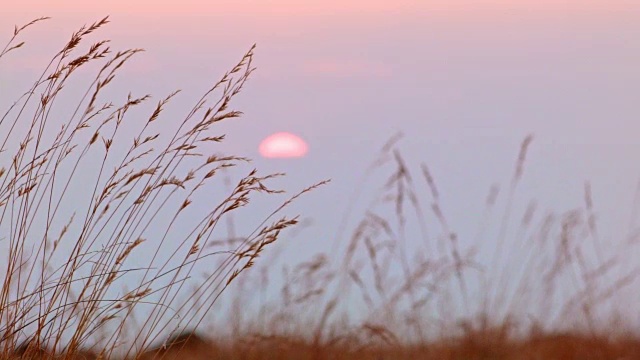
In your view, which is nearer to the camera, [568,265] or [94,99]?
[94,99]

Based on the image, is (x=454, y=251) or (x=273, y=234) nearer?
(x=273, y=234)

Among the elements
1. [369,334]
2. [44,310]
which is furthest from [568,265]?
[44,310]

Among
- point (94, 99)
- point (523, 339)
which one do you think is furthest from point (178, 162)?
point (523, 339)

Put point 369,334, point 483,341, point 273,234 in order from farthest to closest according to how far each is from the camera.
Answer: point 483,341 → point 369,334 → point 273,234

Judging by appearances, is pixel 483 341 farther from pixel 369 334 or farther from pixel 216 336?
pixel 216 336

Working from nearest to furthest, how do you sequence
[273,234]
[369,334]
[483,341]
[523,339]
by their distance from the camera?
[273,234]
[369,334]
[483,341]
[523,339]

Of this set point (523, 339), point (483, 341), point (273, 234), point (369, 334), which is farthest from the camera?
point (523, 339)

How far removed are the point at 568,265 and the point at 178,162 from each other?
9.96 ft

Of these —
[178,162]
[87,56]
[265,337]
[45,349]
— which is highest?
[87,56]

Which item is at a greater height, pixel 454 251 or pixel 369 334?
pixel 454 251

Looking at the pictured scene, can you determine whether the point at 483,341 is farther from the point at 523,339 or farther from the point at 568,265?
the point at 568,265

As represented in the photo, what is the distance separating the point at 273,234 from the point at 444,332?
2.40 meters

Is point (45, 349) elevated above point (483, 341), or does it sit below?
below

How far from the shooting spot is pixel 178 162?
2768 millimetres
